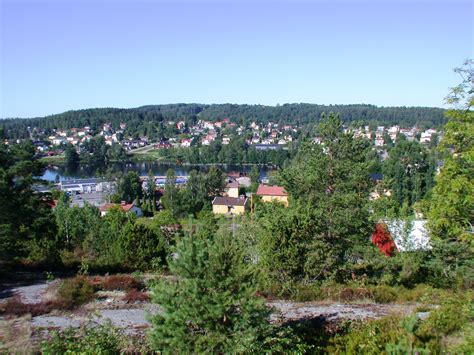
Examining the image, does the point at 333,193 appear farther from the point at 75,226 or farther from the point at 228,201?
the point at 228,201

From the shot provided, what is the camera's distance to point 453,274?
9.61 meters

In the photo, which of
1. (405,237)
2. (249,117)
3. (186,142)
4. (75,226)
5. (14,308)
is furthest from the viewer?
(249,117)

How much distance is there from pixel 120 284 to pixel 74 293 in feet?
3.67

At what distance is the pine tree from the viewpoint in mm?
4422

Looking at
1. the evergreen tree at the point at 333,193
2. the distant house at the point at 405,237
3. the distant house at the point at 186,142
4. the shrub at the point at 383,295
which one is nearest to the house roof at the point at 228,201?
the distant house at the point at 405,237

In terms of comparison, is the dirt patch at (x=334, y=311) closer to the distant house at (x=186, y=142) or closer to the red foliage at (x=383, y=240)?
the red foliage at (x=383, y=240)

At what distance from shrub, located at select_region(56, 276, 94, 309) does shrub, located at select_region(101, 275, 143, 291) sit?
1.32 feet

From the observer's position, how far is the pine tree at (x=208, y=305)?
442 cm

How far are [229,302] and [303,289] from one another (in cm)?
439

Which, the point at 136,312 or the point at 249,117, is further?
the point at 249,117

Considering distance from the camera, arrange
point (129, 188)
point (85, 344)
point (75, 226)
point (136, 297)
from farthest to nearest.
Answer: point (129, 188)
point (75, 226)
point (136, 297)
point (85, 344)

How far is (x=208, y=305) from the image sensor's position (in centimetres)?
442

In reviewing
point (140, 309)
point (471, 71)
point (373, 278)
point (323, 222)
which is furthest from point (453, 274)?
point (140, 309)

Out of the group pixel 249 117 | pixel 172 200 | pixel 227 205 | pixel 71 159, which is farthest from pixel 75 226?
pixel 249 117
